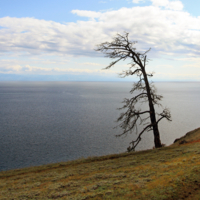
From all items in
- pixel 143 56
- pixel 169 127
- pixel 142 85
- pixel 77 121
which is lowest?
pixel 169 127

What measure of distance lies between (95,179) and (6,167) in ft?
81.6

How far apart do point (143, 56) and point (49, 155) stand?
2677cm

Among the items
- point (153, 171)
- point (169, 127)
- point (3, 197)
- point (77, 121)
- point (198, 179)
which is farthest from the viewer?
point (77, 121)

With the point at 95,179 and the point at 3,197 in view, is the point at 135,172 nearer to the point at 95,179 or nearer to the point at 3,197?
the point at 95,179

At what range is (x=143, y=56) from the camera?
2000cm

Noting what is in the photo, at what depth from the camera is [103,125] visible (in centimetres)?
5881

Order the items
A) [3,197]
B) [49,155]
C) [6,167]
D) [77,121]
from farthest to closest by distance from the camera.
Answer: [77,121]
[49,155]
[6,167]
[3,197]

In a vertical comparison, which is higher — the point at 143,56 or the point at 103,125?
the point at 143,56

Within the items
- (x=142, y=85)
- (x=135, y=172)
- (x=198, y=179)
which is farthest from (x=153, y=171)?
(x=142, y=85)

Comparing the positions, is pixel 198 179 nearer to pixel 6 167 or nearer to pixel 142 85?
pixel 142 85

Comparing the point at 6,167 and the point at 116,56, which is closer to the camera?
the point at 116,56

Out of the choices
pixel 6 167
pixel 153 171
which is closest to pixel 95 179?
pixel 153 171

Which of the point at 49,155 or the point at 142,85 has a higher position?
→ the point at 142,85

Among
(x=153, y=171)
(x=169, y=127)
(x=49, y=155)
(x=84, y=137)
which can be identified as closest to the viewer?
(x=153, y=171)
